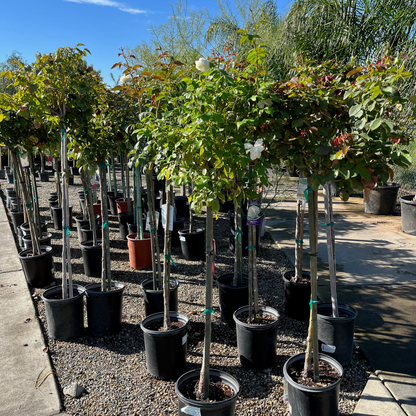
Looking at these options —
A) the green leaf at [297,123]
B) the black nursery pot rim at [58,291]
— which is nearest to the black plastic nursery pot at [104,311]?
the black nursery pot rim at [58,291]

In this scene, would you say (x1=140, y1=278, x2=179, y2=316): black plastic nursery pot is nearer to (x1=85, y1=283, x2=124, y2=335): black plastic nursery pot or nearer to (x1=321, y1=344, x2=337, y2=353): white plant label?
(x1=85, y1=283, x2=124, y2=335): black plastic nursery pot

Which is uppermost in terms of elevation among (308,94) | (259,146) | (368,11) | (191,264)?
(368,11)

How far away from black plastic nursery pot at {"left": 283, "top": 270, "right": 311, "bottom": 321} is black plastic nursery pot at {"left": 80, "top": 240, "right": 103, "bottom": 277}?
94.2 inches

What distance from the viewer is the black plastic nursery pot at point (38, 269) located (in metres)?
4.08

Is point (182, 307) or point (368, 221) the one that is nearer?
point (182, 307)

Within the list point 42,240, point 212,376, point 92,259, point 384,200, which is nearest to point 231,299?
point 212,376

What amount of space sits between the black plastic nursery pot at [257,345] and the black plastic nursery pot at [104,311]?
1166 mm

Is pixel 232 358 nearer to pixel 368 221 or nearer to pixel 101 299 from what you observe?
pixel 101 299

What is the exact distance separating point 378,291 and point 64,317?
10.6ft

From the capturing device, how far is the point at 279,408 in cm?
230

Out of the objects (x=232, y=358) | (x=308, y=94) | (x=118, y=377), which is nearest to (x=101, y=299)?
(x=118, y=377)

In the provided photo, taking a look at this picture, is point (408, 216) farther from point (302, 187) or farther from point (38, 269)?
point (38, 269)

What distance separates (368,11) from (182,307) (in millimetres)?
6552

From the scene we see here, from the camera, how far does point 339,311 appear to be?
2.88 metres
